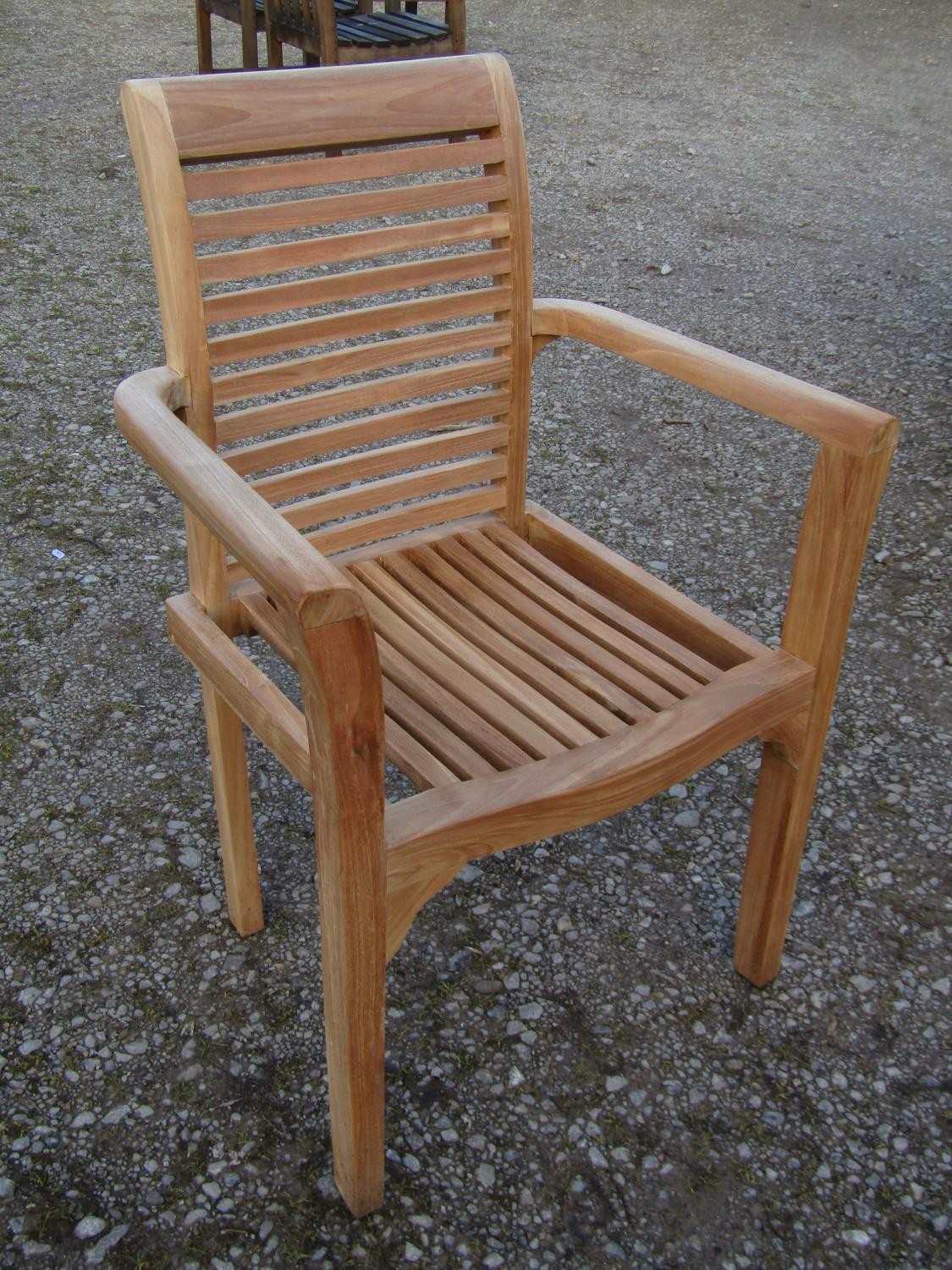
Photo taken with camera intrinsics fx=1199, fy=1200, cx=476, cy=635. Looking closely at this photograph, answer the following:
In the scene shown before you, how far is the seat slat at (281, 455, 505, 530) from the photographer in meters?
1.51

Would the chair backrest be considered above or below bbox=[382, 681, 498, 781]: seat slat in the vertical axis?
above

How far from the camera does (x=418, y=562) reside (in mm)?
1575

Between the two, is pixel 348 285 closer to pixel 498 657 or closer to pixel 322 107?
pixel 322 107

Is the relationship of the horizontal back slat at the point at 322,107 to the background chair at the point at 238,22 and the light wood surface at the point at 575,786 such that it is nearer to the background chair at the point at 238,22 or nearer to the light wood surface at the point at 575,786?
the light wood surface at the point at 575,786

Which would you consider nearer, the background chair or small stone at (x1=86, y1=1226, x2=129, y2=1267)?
small stone at (x1=86, y1=1226, x2=129, y2=1267)

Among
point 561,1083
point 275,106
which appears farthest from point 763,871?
point 275,106

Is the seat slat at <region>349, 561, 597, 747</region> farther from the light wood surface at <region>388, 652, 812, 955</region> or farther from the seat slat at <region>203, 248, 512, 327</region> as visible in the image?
the seat slat at <region>203, 248, 512, 327</region>

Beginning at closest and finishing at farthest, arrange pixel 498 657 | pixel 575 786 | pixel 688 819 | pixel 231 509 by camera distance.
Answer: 1. pixel 231 509
2. pixel 575 786
3. pixel 498 657
4. pixel 688 819

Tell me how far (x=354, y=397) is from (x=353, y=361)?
4cm

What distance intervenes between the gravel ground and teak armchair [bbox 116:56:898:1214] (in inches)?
4.9

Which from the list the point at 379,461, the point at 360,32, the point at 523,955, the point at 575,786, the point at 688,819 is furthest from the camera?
the point at 360,32

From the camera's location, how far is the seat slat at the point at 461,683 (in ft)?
4.16

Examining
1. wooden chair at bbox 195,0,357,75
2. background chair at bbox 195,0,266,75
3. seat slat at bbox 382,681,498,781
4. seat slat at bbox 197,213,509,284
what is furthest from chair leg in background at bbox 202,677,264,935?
background chair at bbox 195,0,266,75

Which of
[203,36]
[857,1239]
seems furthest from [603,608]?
[203,36]
